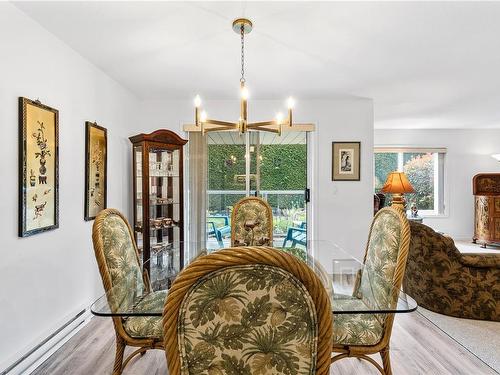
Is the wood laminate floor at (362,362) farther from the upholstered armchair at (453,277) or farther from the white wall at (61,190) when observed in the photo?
the upholstered armchair at (453,277)

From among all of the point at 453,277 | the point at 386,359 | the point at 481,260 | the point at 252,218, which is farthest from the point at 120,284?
the point at 481,260

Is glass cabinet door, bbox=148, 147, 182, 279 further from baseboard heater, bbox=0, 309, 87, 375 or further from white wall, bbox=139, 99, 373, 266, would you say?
baseboard heater, bbox=0, 309, 87, 375

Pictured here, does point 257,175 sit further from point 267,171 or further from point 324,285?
point 324,285

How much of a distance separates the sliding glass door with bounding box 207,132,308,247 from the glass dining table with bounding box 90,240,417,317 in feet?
4.90

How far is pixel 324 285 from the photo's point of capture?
167 centimetres

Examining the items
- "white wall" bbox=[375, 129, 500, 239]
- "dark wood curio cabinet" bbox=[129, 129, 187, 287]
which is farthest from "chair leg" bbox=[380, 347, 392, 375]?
"white wall" bbox=[375, 129, 500, 239]

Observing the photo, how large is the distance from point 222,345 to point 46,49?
2.57 metres

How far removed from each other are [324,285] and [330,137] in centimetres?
299

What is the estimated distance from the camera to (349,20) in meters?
2.18

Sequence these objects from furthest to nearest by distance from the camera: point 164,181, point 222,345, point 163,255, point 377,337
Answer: point 164,181 → point 163,255 → point 377,337 → point 222,345

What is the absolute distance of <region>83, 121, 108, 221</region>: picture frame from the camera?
9.68ft

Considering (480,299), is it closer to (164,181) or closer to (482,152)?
(164,181)

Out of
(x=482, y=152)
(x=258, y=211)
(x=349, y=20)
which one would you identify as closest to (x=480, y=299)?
(x=258, y=211)

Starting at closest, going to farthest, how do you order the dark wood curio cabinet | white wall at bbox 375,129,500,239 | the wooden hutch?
the dark wood curio cabinet → the wooden hutch → white wall at bbox 375,129,500,239
